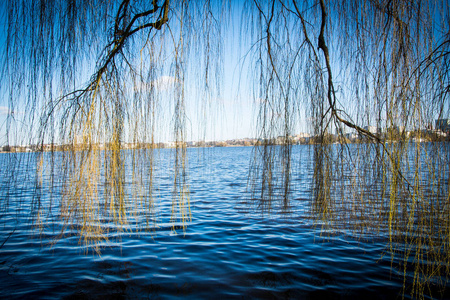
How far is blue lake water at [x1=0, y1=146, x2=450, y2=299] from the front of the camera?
350 centimetres

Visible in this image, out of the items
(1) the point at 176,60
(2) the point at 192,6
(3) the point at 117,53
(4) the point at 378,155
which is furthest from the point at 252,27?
(4) the point at 378,155

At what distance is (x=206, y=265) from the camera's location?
4.25m

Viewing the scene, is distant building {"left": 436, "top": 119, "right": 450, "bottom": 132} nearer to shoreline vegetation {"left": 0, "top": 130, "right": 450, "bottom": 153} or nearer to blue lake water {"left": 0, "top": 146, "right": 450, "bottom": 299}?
shoreline vegetation {"left": 0, "top": 130, "right": 450, "bottom": 153}

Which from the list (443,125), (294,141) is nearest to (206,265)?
(294,141)

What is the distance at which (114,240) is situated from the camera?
209 inches

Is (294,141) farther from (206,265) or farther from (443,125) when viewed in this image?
(206,265)

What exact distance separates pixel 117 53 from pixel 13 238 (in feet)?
17.0

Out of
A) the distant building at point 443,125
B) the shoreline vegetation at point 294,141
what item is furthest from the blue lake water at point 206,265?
the distant building at point 443,125

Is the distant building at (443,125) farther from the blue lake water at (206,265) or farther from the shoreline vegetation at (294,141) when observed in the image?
the blue lake water at (206,265)

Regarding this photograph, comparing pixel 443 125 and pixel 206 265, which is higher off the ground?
pixel 443 125

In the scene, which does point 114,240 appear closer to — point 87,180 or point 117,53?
point 87,180

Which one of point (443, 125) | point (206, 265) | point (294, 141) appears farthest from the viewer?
point (206, 265)

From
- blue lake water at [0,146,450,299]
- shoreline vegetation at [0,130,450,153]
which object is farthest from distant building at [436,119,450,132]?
blue lake water at [0,146,450,299]

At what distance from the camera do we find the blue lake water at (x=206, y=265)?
3498 millimetres
